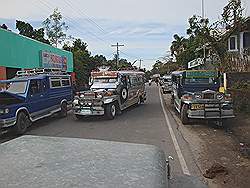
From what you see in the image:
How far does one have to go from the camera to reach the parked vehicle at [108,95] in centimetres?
1508

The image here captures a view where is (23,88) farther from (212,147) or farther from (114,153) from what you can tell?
(114,153)

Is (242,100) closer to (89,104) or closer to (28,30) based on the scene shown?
(89,104)

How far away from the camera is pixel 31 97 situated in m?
13.4

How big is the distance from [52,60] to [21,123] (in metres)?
20.2

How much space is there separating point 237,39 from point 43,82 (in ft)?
66.8

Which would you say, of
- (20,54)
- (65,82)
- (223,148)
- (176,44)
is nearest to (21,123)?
(65,82)

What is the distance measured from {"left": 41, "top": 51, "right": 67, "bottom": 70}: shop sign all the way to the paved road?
13.5 meters

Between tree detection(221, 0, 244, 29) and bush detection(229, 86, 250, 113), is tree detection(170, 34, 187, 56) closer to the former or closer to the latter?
tree detection(221, 0, 244, 29)

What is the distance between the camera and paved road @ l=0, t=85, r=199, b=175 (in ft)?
28.9

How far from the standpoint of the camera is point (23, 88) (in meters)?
13.5

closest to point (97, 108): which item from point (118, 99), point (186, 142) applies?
point (118, 99)

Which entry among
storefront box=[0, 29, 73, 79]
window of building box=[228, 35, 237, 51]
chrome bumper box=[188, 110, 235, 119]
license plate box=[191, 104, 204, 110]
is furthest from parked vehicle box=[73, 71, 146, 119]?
window of building box=[228, 35, 237, 51]

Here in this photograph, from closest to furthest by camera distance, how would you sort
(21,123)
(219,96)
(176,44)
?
1. (21,123)
2. (219,96)
3. (176,44)

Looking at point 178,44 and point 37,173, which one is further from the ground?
point 178,44
